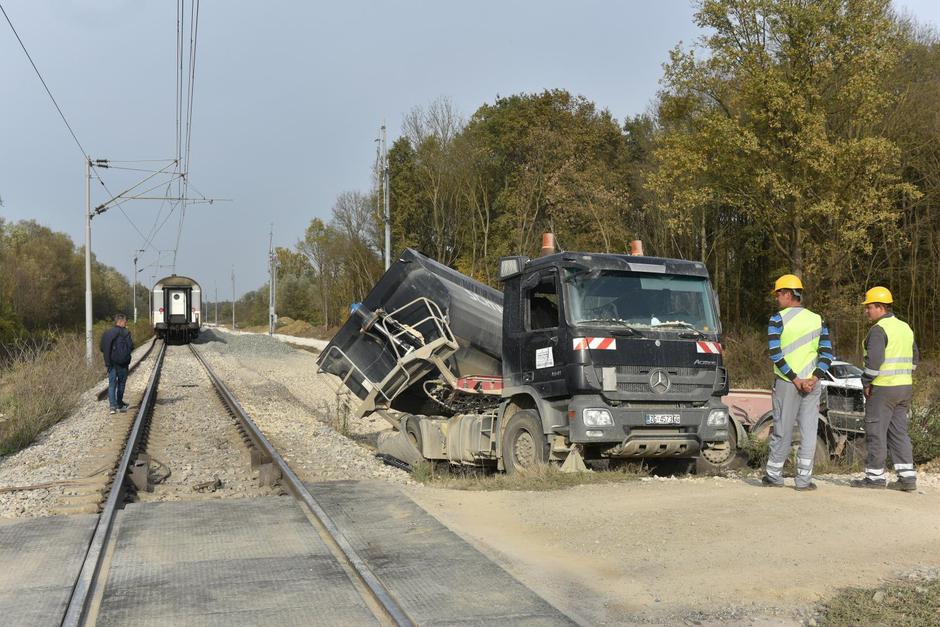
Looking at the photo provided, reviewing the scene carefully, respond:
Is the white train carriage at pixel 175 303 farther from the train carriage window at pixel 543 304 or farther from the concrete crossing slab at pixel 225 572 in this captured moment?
the concrete crossing slab at pixel 225 572

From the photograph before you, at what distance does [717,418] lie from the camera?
9.32 meters

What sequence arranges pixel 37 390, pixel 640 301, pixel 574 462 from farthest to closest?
1. pixel 37 390
2. pixel 640 301
3. pixel 574 462

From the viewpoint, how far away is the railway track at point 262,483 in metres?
5.09

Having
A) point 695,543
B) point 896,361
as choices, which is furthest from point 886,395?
point 695,543

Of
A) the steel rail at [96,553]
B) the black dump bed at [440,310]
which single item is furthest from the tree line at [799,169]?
the steel rail at [96,553]

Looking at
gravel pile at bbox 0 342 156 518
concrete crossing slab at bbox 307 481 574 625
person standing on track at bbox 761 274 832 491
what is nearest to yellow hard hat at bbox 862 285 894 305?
person standing on track at bbox 761 274 832 491

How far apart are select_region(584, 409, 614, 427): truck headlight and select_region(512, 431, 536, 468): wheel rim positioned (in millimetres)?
974

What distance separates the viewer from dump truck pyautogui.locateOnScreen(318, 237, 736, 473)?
8867mm

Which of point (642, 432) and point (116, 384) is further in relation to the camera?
point (116, 384)

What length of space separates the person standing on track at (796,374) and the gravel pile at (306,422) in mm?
4112

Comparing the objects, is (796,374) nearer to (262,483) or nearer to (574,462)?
(574,462)

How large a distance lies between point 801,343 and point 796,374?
0.30 metres

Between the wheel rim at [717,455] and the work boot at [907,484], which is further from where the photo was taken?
the wheel rim at [717,455]

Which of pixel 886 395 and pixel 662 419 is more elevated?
pixel 886 395
